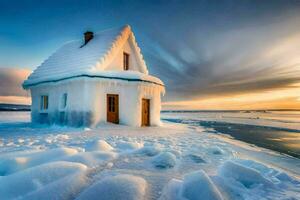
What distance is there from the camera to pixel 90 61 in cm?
1338

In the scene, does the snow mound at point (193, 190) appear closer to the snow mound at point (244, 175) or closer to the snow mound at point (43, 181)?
the snow mound at point (244, 175)

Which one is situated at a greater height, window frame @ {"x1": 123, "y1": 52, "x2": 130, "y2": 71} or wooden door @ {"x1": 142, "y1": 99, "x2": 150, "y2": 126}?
window frame @ {"x1": 123, "y1": 52, "x2": 130, "y2": 71}

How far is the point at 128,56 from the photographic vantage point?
54.3ft

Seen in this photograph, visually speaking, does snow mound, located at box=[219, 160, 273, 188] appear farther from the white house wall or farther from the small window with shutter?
the small window with shutter

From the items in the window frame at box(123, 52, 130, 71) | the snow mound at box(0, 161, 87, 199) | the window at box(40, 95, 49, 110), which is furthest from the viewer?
the window frame at box(123, 52, 130, 71)

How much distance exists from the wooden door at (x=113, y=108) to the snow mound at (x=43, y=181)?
9.81 metres

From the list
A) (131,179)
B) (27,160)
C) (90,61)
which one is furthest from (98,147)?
(90,61)

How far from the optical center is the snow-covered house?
501 inches

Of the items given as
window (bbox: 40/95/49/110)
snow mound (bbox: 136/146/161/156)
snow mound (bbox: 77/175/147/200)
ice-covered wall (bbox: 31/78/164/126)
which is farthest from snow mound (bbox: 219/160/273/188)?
window (bbox: 40/95/49/110)

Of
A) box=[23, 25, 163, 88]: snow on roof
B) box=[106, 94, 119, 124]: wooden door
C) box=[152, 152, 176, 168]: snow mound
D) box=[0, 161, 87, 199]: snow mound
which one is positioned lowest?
box=[152, 152, 176, 168]: snow mound

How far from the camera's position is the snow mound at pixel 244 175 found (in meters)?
3.60

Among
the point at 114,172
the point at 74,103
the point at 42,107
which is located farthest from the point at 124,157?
the point at 42,107

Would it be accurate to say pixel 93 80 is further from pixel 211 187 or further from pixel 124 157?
pixel 211 187

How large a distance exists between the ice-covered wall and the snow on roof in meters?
0.43
